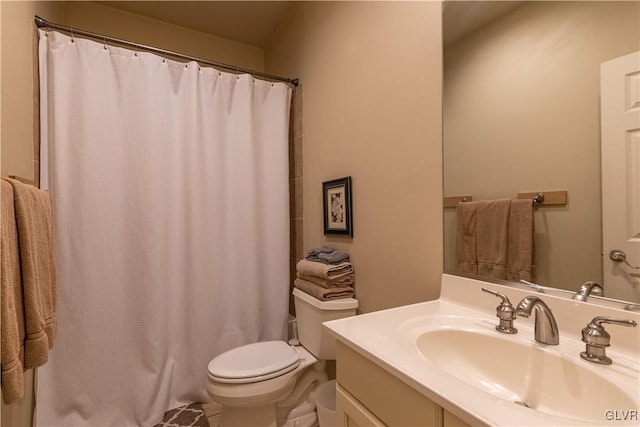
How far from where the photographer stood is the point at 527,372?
0.73 metres

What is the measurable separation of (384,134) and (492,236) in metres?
0.61

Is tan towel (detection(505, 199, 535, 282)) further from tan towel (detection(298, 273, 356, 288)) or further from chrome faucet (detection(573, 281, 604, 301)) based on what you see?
tan towel (detection(298, 273, 356, 288))

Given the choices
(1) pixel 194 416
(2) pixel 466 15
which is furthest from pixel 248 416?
(2) pixel 466 15

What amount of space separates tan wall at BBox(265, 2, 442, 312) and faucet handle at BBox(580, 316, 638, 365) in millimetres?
473

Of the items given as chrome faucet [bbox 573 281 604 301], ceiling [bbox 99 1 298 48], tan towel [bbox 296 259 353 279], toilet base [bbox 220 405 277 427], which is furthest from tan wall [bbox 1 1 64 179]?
chrome faucet [bbox 573 281 604 301]

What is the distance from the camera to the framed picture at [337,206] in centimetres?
153

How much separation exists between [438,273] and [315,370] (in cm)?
89

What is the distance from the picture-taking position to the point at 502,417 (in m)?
0.46

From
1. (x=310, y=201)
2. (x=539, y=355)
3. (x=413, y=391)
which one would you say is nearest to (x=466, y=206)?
(x=539, y=355)

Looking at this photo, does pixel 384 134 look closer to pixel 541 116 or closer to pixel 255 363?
pixel 541 116

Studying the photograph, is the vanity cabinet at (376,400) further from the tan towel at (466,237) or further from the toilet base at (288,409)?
the toilet base at (288,409)

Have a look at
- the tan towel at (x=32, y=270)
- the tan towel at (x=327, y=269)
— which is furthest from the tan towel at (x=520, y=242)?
the tan towel at (x=32, y=270)

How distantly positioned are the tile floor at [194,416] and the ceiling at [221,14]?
8.33ft

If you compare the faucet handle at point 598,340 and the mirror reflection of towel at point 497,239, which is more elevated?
the mirror reflection of towel at point 497,239
